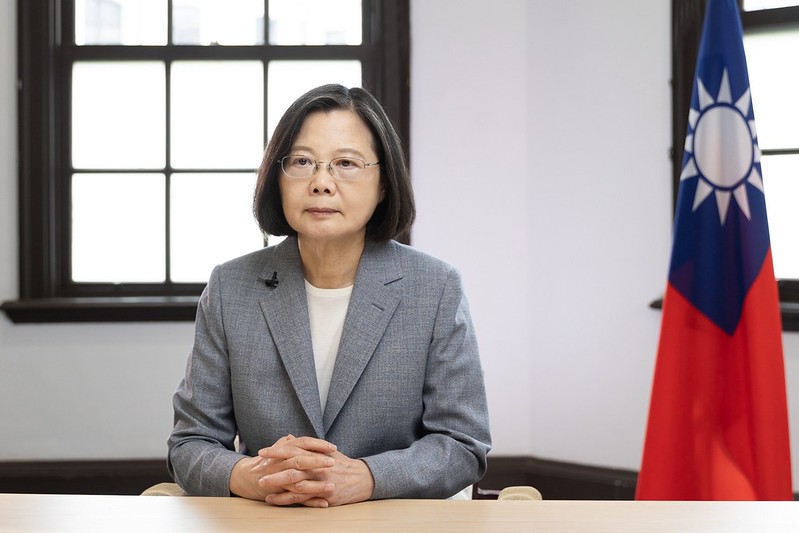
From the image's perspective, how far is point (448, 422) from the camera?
A: 1632mm

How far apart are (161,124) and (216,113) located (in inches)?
9.2

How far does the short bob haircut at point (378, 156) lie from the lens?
66.7 inches

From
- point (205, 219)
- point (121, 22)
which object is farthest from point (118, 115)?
point (205, 219)

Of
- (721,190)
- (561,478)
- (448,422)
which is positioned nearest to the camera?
(448,422)

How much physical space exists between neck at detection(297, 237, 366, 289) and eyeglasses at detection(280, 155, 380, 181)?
0.50 feet

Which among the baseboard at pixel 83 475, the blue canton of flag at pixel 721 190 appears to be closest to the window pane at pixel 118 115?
the baseboard at pixel 83 475

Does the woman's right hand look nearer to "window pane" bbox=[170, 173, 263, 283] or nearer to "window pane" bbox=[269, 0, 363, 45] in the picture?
"window pane" bbox=[170, 173, 263, 283]

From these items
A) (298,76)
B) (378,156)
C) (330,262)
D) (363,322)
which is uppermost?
(298,76)

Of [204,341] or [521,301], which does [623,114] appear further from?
[204,341]

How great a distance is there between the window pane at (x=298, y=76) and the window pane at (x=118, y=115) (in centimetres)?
45

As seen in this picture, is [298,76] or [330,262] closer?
[330,262]

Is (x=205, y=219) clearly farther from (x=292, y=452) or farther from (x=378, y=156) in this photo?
(x=292, y=452)

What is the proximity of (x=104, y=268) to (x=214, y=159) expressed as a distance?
0.65 m

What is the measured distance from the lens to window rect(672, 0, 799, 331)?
3.08 metres
